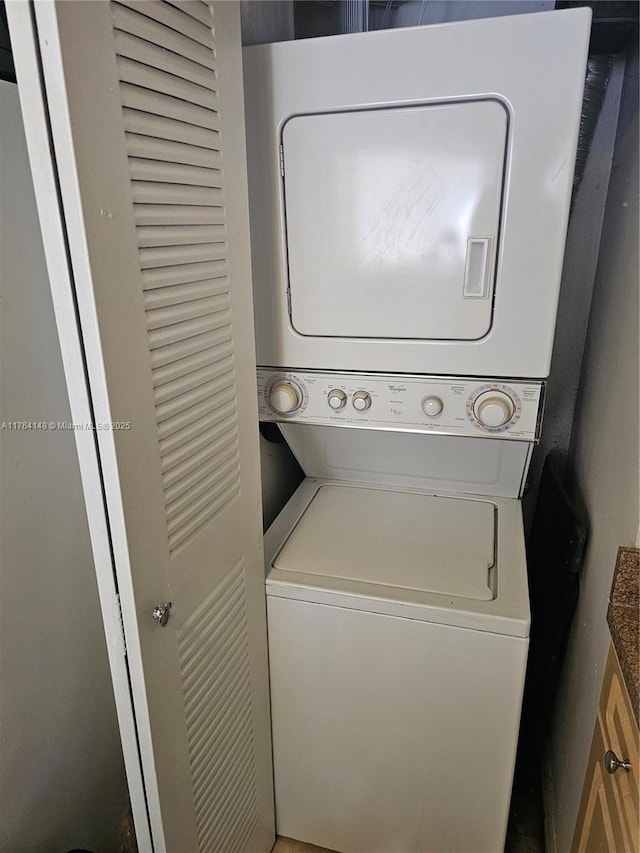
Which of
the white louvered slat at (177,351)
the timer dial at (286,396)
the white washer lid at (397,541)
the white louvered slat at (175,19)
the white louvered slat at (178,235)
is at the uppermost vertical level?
the white louvered slat at (175,19)

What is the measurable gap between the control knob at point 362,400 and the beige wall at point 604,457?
0.59 metres

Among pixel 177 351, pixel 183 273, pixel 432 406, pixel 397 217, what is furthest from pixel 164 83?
pixel 432 406

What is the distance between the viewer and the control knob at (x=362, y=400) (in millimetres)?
1473

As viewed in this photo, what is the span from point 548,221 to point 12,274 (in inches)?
42.3

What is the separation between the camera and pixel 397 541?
5.08 feet

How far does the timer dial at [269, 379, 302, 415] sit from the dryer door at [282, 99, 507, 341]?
0.61 feet

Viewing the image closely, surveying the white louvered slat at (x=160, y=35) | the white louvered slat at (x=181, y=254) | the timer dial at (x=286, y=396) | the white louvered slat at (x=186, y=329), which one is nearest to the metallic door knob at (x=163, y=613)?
the white louvered slat at (x=186, y=329)

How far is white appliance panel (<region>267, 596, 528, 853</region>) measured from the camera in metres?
1.35

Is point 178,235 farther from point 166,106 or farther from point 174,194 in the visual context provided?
point 166,106

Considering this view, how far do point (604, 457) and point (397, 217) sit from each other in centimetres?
77

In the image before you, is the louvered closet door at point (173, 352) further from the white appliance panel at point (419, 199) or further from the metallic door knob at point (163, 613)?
the white appliance panel at point (419, 199)

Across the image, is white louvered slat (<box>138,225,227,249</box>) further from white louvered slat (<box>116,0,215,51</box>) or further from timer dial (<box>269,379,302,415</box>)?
timer dial (<box>269,379,302,415</box>)

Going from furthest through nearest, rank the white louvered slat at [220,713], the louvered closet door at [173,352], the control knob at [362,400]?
the control knob at [362,400], the white louvered slat at [220,713], the louvered closet door at [173,352]

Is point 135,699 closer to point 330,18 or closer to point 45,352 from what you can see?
point 45,352
